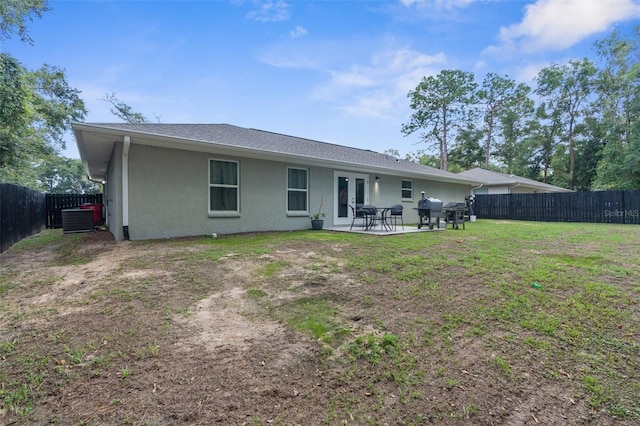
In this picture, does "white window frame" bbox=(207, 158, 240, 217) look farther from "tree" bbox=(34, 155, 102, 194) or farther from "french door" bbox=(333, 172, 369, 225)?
"tree" bbox=(34, 155, 102, 194)

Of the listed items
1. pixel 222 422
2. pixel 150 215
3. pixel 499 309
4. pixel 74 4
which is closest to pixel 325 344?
pixel 222 422

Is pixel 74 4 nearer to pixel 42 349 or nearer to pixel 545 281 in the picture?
pixel 42 349

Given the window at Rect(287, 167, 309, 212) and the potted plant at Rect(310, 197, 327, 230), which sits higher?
the window at Rect(287, 167, 309, 212)

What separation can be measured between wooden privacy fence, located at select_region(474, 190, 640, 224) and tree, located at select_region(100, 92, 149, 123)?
27481mm

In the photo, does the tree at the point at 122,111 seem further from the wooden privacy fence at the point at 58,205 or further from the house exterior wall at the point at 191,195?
the house exterior wall at the point at 191,195

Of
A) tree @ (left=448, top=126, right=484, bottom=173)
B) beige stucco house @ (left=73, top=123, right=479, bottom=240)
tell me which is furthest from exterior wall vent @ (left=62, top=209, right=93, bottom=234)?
tree @ (left=448, top=126, right=484, bottom=173)

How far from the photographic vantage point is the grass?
2.12 metres

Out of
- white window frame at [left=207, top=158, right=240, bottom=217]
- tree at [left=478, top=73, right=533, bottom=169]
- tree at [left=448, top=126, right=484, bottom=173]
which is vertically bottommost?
white window frame at [left=207, top=158, right=240, bottom=217]

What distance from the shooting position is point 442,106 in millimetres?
29656

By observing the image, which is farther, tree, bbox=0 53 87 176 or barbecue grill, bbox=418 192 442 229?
barbecue grill, bbox=418 192 442 229

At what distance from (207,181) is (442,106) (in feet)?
92.1

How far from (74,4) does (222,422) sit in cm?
1321

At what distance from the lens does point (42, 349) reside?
2.47 metres

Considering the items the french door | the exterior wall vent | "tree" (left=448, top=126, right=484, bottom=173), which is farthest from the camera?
"tree" (left=448, top=126, right=484, bottom=173)
